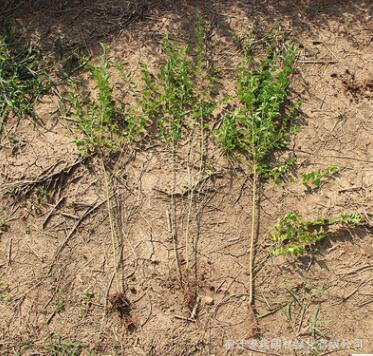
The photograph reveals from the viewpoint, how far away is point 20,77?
3.86 m

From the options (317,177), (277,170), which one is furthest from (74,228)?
(317,177)

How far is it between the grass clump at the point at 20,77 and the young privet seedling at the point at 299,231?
2.07 metres

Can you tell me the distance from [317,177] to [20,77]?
2.43 metres

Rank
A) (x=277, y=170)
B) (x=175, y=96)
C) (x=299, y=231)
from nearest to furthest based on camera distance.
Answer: (x=299, y=231) → (x=277, y=170) → (x=175, y=96)

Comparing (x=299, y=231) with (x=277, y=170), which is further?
(x=277, y=170)

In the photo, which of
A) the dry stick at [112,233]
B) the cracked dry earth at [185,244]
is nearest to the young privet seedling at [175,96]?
the cracked dry earth at [185,244]

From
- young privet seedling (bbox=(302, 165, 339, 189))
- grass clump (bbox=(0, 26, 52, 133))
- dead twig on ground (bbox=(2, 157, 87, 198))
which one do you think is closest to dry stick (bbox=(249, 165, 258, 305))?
young privet seedling (bbox=(302, 165, 339, 189))

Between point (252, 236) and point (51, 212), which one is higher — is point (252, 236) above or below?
above

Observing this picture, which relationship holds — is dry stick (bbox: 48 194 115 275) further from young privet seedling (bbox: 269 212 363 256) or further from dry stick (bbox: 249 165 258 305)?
young privet seedling (bbox: 269 212 363 256)

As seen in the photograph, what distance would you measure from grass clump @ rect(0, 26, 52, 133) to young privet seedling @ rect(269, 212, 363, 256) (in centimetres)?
207

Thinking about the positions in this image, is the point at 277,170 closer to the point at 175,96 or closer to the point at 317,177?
the point at 317,177

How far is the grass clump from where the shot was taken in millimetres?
3803

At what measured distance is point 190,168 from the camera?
12.1 ft

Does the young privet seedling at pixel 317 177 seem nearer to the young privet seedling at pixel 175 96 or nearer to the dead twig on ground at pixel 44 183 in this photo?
the young privet seedling at pixel 175 96
